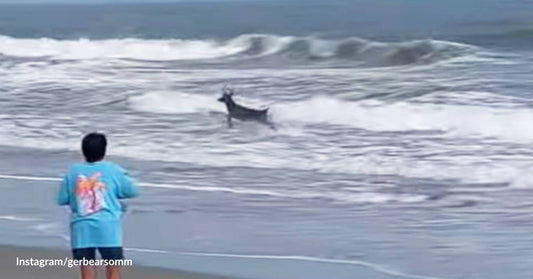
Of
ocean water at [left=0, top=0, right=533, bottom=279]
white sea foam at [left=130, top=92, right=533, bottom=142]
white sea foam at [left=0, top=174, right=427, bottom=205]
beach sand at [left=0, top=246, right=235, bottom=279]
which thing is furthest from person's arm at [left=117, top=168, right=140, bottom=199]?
white sea foam at [left=130, top=92, right=533, bottom=142]

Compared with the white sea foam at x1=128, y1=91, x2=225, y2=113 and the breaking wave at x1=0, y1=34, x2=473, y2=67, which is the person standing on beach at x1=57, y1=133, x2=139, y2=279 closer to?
the white sea foam at x1=128, y1=91, x2=225, y2=113


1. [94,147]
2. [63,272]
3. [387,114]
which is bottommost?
[94,147]

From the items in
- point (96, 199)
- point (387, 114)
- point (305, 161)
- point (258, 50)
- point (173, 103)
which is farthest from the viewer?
point (258, 50)

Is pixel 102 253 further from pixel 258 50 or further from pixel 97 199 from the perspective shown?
pixel 258 50

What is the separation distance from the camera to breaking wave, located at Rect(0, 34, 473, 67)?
3406 cm

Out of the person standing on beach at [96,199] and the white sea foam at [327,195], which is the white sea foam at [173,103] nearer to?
the white sea foam at [327,195]

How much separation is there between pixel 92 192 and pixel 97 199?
0.04 m

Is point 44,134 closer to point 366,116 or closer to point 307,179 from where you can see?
point 366,116

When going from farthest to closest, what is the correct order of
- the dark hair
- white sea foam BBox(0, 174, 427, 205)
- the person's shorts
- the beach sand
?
white sea foam BBox(0, 174, 427, 205)
the beach sand
the person's shorts
the dark hair

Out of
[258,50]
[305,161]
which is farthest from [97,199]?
[258,50]

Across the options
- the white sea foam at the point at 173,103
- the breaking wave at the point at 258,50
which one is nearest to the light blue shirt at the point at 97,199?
the white sea foam at the point at 173,103

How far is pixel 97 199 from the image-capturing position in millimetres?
6660

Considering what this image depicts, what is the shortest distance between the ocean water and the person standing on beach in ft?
6.13

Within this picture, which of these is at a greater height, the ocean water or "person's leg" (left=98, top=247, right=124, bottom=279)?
the ocean water
